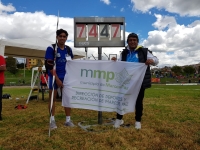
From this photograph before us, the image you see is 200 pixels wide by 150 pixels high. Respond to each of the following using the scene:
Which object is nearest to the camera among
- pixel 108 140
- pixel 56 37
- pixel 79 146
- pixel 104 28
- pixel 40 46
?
pixel 79 146

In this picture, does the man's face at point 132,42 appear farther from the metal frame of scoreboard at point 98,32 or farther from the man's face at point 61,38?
the man's face at point 61,38

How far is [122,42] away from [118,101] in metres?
1.32

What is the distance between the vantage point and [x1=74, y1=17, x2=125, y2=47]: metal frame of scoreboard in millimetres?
4391

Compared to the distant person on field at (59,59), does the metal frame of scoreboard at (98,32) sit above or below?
above

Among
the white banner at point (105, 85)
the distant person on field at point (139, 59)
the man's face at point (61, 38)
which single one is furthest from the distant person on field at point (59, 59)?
the distant person on field at point (139, 59)

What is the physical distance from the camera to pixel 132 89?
395 cm

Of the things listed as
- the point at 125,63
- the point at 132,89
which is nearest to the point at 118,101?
the point at 132,89

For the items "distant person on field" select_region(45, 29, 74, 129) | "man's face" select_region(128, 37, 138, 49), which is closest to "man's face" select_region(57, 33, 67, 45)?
"distant person on field" select_region(45, 29, 74, 129)

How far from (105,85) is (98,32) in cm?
122

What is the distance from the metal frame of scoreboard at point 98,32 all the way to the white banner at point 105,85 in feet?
1.88

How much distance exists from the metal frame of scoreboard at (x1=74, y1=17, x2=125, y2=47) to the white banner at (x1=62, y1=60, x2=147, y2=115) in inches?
22.6

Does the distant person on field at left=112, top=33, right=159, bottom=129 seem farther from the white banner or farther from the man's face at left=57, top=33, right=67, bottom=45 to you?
the man's face at left=57, top=33, right=67, bottom=45

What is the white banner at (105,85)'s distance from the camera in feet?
13.0

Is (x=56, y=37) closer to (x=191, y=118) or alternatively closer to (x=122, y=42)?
(x=122, y=42)
